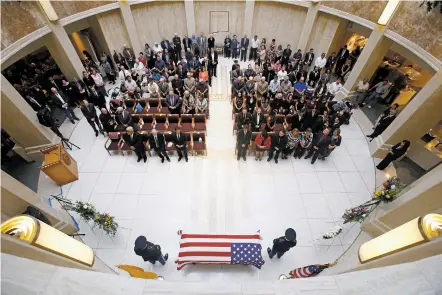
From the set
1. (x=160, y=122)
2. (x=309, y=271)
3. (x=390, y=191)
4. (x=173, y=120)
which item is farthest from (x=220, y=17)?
(x=309, y=271)

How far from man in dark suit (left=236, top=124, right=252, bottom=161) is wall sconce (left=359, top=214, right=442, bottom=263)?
4117 millimetres

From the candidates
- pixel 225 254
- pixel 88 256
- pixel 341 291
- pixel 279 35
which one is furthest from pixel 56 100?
pixel 279 35

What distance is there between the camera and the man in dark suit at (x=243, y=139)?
6770 millimetres

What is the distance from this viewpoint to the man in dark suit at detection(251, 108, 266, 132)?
7414mm

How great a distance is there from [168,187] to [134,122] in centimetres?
271

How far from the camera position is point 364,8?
8406 millimetres

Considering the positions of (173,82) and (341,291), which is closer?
(341,291)

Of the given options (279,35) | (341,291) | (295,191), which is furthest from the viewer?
(279,35)

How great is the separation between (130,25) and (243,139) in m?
8.10

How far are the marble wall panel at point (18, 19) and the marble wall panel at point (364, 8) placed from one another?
10554mm

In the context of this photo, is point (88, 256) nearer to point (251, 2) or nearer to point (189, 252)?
point (189, 252)

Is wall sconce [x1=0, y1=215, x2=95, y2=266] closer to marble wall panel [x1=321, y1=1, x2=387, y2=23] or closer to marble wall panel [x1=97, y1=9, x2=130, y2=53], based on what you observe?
marble wall panel [x1=97, y1=9, x2=130, y2=53]

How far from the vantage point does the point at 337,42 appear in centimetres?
1084

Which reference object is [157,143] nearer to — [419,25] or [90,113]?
[90,113]
